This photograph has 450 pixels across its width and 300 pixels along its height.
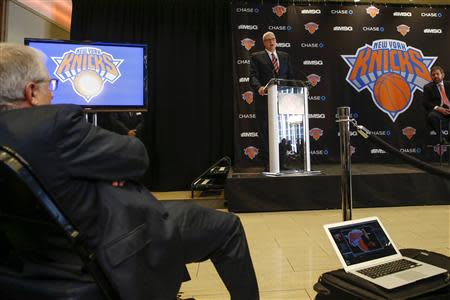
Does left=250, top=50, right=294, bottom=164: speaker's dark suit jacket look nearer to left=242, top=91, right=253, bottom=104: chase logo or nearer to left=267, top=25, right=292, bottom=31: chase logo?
left=242, top=91, right=253, bottom=104: chase logo

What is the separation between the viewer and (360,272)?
1354 mm

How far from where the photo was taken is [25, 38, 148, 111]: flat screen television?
8.61 ft

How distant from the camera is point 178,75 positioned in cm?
517

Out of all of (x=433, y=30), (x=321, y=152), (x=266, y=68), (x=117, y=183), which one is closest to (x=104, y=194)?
(x=117, y=183)

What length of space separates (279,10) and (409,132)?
2.94 meters

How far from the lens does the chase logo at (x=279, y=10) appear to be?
5.14m

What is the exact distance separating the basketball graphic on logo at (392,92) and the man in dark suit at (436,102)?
0.58m

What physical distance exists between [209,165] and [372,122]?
9.16 feet

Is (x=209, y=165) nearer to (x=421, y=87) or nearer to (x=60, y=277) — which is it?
(x=421, y=87)

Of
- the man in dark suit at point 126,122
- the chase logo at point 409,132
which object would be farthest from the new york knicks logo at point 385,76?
the man in dark suit at point 126,122

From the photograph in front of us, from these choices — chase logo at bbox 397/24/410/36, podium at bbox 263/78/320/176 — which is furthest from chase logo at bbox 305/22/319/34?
podium at bbox 263/78/320/176

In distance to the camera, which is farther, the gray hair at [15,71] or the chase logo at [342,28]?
the chase logo at [342,28]

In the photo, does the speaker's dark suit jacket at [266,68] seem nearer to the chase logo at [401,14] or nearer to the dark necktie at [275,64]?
the dark necktie at [275,64]

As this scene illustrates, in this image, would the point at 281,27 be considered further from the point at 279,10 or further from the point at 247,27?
the point at 247,27
